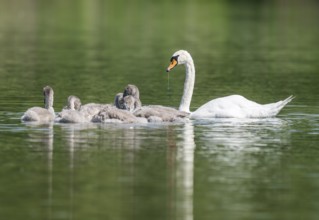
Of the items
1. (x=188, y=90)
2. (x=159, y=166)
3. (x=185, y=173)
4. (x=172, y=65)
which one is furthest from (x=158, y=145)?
(x=172, y=65)

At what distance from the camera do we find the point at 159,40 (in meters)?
52.3

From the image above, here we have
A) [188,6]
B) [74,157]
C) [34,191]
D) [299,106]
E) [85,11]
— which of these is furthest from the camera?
[188,6]

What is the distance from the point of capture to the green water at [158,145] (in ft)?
46.3

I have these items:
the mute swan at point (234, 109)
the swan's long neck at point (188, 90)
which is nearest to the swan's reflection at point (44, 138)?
the mute swan at point (234, 109)

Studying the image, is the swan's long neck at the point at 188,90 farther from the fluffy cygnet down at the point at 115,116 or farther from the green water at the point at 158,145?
the fluffy cygnet down at the point at 115,116

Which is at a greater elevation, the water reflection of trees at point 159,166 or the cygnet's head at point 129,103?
the cygnet's head at point 129,103

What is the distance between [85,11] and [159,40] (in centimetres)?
2948

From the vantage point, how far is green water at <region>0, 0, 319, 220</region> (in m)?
14.1

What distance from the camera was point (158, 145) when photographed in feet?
60.8

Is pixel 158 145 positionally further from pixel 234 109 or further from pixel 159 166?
pixel 234 109

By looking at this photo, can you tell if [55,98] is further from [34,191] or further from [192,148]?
[34,191]

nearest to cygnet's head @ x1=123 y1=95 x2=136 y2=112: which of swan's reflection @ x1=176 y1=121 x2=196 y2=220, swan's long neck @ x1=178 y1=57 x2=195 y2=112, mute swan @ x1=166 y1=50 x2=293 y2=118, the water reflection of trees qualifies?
the water reflection of trees

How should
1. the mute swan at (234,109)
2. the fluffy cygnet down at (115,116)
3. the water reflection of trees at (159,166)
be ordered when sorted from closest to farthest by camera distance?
the water reflection of trees at (159,166) < the fluffy cygnet down at (115,116) < the mute swan at (234,109)

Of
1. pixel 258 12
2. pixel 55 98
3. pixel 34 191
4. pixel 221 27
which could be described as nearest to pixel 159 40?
pixel 221 27
